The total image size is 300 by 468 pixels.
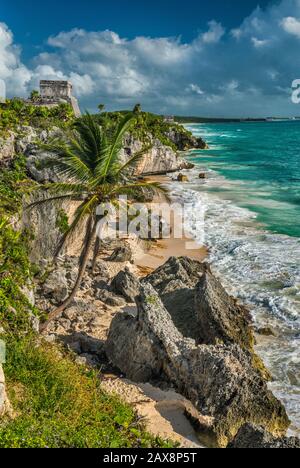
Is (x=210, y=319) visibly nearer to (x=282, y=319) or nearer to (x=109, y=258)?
(x=282, y=319)

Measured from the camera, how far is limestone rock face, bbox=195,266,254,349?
415 inches

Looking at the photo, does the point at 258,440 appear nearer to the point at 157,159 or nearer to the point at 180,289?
the point at 180,289

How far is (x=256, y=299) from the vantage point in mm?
14742

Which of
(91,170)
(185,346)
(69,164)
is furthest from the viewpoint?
(91,170)

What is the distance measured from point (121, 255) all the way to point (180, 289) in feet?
15.6

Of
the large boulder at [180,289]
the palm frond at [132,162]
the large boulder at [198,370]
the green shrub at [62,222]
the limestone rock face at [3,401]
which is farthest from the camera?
the green shrub at [62,222]

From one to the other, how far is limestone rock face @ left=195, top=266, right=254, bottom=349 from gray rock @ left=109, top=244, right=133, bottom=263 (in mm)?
6158

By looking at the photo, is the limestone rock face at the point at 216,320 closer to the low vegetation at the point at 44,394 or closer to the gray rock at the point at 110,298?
the gray rock at the point at 110,298

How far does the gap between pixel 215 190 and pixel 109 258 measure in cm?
2057

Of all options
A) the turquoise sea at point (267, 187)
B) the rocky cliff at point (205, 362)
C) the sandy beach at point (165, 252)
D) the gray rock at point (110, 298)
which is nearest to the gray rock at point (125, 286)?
the gray rock at point (110, 298)

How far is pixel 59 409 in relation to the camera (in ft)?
24.2

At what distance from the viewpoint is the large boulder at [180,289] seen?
11375mm

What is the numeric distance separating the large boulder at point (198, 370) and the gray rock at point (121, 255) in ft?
21.7

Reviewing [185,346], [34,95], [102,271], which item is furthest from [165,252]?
[34,95]
